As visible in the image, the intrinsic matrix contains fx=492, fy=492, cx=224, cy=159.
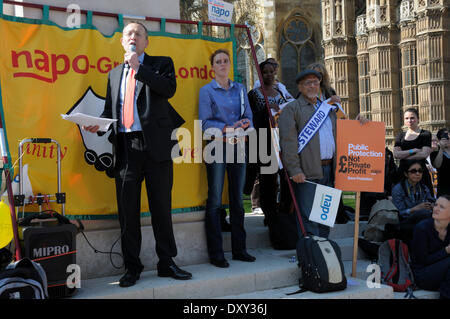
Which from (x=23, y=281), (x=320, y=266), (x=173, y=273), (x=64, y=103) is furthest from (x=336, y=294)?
(x=64, y=103)

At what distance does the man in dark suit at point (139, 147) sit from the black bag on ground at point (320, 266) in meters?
1.06

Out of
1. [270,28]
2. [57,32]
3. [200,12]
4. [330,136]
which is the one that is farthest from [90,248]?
[270,28]

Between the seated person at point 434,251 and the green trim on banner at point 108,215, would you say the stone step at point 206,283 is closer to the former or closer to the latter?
the green trim on banner at point 108,215

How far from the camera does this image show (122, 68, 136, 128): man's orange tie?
4172mm

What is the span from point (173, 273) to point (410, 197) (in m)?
3.49

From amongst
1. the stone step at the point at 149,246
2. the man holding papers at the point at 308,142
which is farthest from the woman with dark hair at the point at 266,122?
the man holding papers at the point at 308,142

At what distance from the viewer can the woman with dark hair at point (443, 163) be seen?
703 cm

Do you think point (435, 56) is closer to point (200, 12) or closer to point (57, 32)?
point (200, 12)

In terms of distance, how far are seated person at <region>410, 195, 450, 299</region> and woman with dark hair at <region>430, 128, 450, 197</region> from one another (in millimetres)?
2088

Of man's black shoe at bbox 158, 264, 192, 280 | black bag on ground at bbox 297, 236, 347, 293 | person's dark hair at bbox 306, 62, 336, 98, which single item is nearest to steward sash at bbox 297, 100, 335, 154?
person's dark hair at bbox 306, 62, 336, 98

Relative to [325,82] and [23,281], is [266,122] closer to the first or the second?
[325,82]

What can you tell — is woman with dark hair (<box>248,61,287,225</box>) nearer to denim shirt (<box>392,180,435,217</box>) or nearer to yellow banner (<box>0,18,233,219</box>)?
yellow banner (<box>0,18,233,219</box>)

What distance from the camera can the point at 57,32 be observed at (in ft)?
15.0
